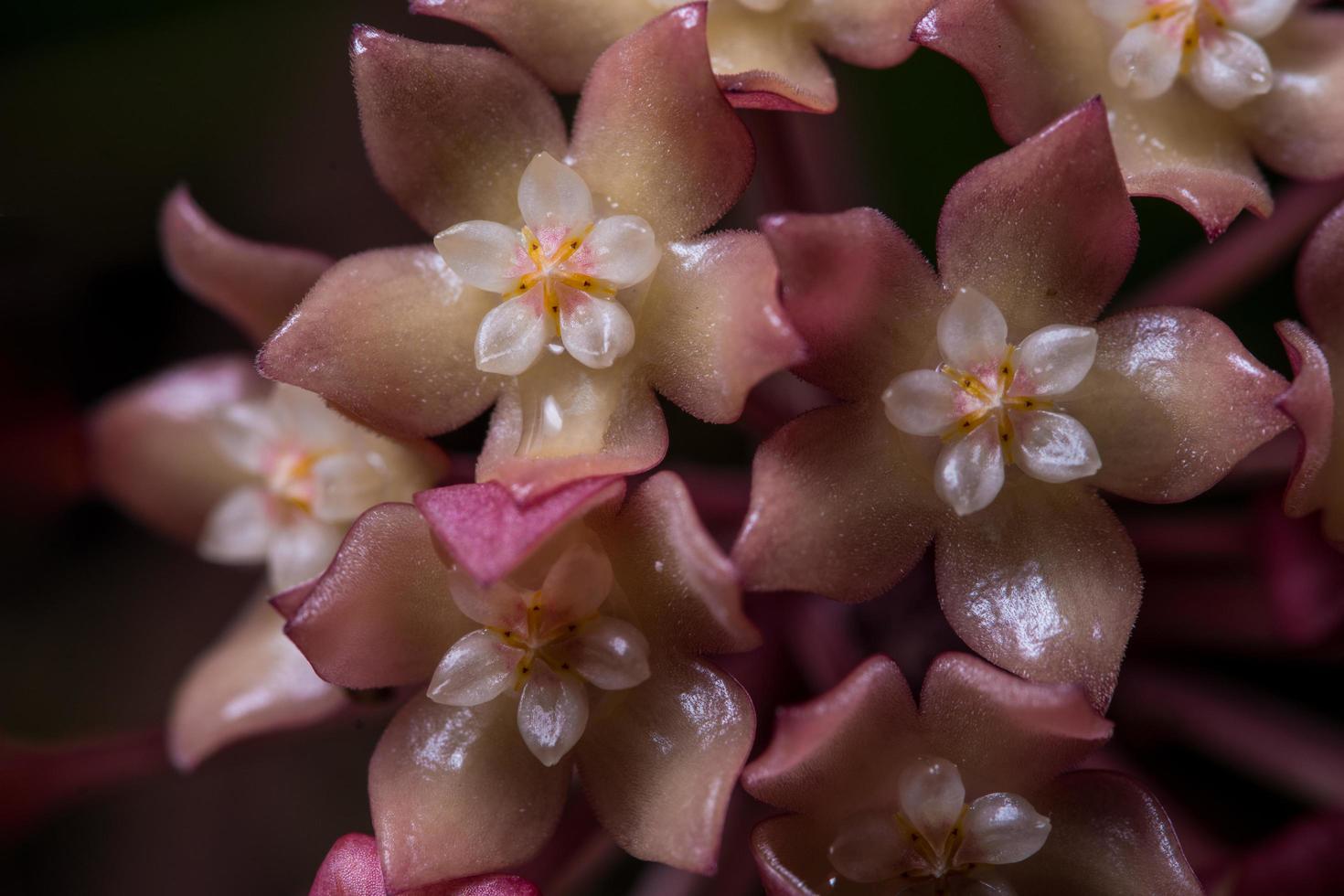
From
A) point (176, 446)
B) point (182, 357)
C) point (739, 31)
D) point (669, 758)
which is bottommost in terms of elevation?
point (182, 357)

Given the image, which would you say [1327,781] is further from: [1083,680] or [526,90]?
[526,90]

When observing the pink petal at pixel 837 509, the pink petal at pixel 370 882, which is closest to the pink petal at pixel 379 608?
the pink petal at pixel 370 882

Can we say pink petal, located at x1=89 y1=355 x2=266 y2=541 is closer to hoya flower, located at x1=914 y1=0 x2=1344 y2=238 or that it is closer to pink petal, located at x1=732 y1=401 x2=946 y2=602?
pink petal, located at x1=732 y1=401 x2=946 y2=602

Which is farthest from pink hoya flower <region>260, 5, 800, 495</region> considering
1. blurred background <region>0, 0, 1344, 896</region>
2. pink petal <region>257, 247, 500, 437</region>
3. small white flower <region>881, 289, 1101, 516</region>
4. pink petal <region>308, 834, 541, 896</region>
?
blurred background <region>0, 0, 1344, 896</region>

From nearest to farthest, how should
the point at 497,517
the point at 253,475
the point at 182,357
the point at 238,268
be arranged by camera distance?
the point at 497,517 → the point at 238,268 → the point at 253,475 → the point at 182,357

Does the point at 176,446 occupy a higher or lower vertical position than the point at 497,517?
lower

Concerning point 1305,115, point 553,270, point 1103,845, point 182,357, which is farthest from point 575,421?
point 182,357

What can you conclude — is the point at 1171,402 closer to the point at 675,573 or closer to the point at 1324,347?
the point at 1324,347
